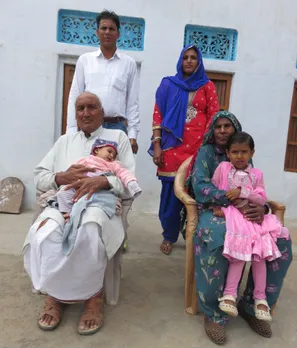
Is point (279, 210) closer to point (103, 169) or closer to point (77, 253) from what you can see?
point (103, 169)

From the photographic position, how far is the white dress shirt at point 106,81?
2949 mm

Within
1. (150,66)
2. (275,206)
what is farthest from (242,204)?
(150,66)

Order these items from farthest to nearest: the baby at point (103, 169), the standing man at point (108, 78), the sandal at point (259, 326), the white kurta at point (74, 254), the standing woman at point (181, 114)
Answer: the standing woman at point (181, 114)
the standing man at point (108, 78)
the baby at point (103, 169)
the sandal at point (259, 326)
the white kurta at point (74, 254)

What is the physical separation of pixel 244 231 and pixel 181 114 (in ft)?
4.63

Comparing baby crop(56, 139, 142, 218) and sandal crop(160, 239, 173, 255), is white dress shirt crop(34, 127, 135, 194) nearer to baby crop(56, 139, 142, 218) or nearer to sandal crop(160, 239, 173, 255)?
baby crop(56, 139, 142, 218)

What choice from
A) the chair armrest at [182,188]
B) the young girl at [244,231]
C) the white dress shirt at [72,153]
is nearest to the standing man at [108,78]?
the white dress shirt at [72,153]

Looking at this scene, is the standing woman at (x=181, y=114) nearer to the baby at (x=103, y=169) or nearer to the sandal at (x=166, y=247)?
the sandal at (x=166, y=247)

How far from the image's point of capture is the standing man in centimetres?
292

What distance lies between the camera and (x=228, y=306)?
6.37ft

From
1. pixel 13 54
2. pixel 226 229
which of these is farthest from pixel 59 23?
pixel 226 229

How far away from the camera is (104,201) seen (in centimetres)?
208

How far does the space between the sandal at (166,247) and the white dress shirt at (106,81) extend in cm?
108

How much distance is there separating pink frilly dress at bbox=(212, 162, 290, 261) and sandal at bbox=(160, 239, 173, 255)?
122 centimetres

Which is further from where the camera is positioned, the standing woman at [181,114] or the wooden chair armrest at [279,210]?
the standing woman at [181,114]
